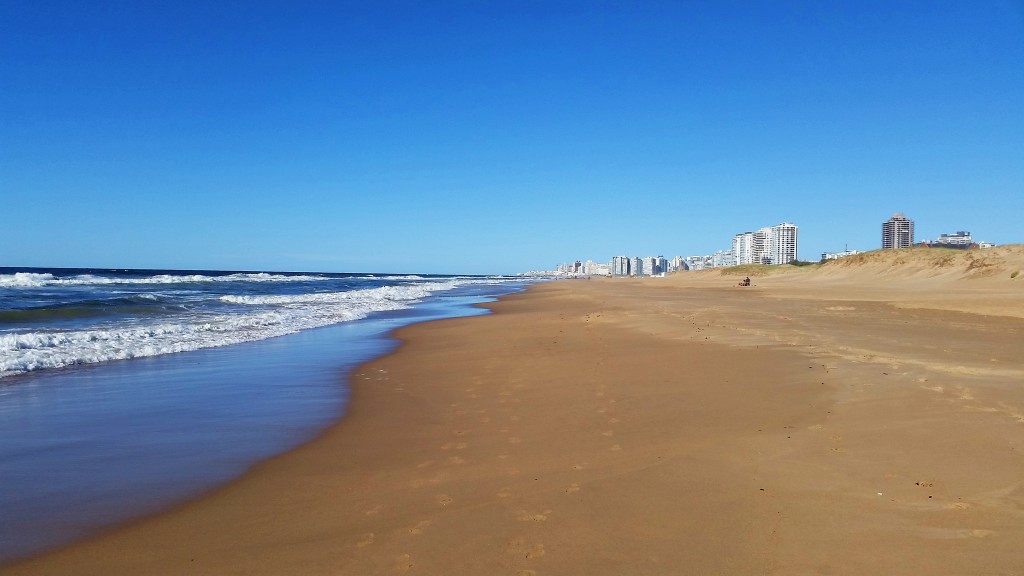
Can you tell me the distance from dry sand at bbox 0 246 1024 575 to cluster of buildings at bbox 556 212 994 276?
4826 cm

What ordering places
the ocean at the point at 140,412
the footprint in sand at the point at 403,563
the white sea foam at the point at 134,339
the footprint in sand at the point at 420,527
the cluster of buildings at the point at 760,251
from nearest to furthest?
the footprint in sand at the point at 403,563, the footprint in sand at the point at 420,527, the ocean at the point at 140,412, the white sea foam at the point at 134,339, the cluster of buildings at the point at 760,251

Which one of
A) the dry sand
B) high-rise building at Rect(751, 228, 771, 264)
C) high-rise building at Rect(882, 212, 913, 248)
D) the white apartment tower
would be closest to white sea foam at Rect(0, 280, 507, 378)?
→ the dry sand

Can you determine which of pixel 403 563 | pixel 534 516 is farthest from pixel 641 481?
pixel 403 563

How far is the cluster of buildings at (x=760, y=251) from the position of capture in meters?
90.5

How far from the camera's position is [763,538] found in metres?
3.24

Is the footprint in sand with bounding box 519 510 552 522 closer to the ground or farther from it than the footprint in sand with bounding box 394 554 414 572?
farther from it

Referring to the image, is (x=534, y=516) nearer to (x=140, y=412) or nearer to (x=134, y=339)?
(x=140, y=412)

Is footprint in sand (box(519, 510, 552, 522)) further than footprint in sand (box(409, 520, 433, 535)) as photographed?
Yes

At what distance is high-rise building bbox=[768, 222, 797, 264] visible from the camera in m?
122

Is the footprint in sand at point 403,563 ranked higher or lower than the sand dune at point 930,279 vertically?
lower

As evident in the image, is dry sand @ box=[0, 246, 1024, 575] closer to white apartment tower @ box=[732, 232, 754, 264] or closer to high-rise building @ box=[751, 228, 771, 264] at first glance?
high-rise building @ box=[751, 228, 771, 264]

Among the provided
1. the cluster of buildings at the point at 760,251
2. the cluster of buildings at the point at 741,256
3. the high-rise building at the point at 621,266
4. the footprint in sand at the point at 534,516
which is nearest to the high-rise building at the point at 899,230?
the cluster of buildings at the point at 760,251

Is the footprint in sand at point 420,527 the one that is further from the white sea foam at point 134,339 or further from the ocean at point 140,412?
the white sea foam at point 134,339

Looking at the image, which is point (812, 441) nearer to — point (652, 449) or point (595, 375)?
point (652, 449)
